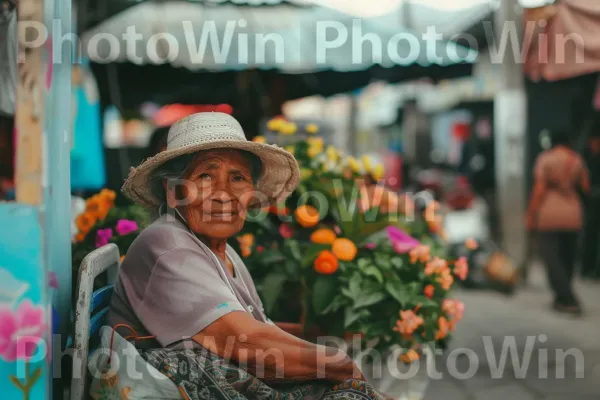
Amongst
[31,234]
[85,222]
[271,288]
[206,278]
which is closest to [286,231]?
[271,288]

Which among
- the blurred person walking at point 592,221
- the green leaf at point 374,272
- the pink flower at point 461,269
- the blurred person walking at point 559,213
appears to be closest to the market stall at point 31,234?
the green leaf at point 374,272

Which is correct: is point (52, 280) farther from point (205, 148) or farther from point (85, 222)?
point (85, 222)

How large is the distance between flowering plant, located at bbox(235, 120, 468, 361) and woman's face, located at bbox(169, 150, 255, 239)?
76 cm

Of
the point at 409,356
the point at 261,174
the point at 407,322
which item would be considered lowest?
the point at 409,356

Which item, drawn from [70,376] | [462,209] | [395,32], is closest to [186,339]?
[70,376]

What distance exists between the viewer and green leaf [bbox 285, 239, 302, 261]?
113 inches

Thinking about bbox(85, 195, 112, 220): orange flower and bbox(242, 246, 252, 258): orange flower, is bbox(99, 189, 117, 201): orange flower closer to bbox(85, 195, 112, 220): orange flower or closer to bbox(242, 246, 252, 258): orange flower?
bbox(85, 195, 112, 220): orange flower

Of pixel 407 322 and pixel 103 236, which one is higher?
pixel 103 236

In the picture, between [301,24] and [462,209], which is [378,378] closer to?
[301,24]

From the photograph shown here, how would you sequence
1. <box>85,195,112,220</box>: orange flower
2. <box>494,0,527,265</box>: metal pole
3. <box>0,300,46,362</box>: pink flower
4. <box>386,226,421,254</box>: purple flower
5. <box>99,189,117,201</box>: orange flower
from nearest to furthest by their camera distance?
<box>0,300,46,362</box>: pink flower → <box>386,226,421,254</box>: purple flower → <box>85,195,112,220</box>: orange flower → <box>99,189,117,201</box>: orange flower → <box>494,0,527,265</box>: metal pole

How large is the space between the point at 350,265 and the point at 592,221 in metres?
6.78

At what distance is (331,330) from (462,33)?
583cm

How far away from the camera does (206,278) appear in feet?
6.01

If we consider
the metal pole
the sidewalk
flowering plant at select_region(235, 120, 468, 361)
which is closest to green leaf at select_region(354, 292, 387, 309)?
flowering plant at select_region(235, 120, 468, 361)
